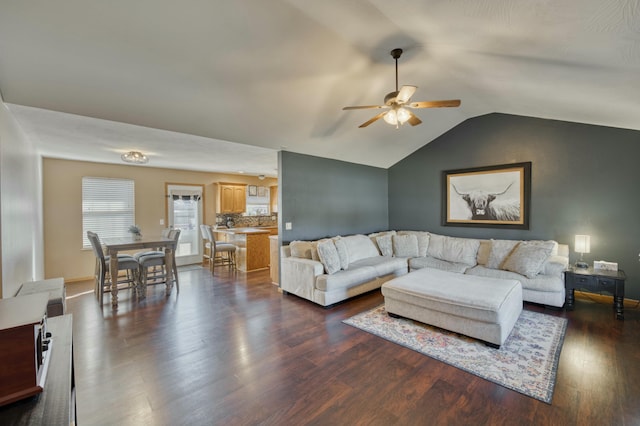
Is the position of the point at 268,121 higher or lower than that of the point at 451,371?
higher

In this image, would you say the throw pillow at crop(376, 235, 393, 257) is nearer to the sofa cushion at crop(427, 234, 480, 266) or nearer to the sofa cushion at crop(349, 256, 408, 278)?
the sofa cushion at crop(349, 256, 408, 278)

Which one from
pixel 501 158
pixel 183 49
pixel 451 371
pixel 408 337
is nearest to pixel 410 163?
pixel 501 158

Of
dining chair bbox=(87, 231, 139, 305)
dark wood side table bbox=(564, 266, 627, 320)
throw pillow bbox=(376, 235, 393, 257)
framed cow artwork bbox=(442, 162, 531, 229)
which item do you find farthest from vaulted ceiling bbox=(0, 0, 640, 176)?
throw pillow bbox=(376, 235, 393, 257)

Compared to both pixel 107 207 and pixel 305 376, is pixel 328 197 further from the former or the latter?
pixel 107 207

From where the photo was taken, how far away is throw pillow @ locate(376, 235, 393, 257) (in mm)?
5340

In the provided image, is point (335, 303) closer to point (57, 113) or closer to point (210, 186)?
point (57, 113)

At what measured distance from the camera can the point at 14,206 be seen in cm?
271

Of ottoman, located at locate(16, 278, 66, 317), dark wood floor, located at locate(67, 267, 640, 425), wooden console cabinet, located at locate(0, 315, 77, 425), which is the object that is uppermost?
wooden console cabinet, located at locate(0, 315, 77, 425)

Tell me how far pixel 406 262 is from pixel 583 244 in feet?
8.04

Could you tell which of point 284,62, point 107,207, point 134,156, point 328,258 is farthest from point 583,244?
point 107,207

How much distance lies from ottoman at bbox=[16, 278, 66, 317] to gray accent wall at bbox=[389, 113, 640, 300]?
585cm

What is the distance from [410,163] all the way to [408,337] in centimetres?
412

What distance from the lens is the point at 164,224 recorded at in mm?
6543

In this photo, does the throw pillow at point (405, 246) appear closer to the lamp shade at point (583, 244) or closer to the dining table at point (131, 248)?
the lamp shade at point (583, 244)
